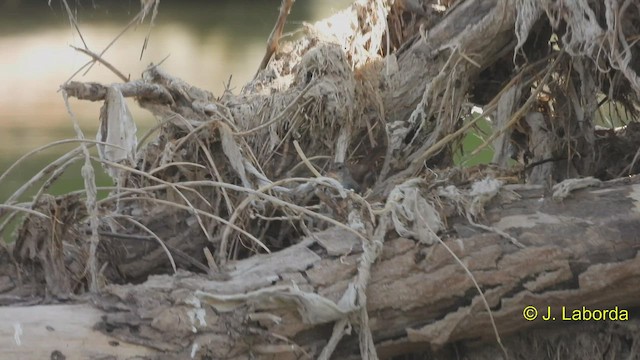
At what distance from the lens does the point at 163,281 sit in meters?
1.17

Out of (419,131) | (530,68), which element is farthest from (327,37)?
(530,68)

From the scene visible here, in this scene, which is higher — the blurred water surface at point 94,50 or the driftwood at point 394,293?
the blurred water surface at point 94,50

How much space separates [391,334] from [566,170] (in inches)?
29.4

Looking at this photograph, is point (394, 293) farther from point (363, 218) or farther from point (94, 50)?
point (94, 50)

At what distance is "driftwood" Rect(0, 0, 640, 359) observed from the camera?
3.72 ft

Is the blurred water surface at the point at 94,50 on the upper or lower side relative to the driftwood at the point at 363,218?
upper

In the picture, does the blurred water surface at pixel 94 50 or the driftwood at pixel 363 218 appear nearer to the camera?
the driftwood at pixel 363 218

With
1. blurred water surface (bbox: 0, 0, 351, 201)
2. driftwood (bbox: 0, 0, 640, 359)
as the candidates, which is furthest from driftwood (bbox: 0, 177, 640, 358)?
blurred water surface (bbox: 0, 0, 351, 201)

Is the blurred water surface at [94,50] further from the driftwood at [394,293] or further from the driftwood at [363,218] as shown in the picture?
the driftwood at [394,293]

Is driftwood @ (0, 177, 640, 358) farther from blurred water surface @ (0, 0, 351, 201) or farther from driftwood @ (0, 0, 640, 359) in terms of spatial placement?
blurred water surface @ (0, 0, 351, 201)

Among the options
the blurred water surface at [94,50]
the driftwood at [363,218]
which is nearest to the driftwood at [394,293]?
the driftwood at [363,218]

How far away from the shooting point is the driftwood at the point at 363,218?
113 centimetres

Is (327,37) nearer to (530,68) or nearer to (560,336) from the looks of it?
(530,68)

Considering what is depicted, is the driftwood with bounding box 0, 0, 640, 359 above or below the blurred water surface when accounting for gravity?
below
